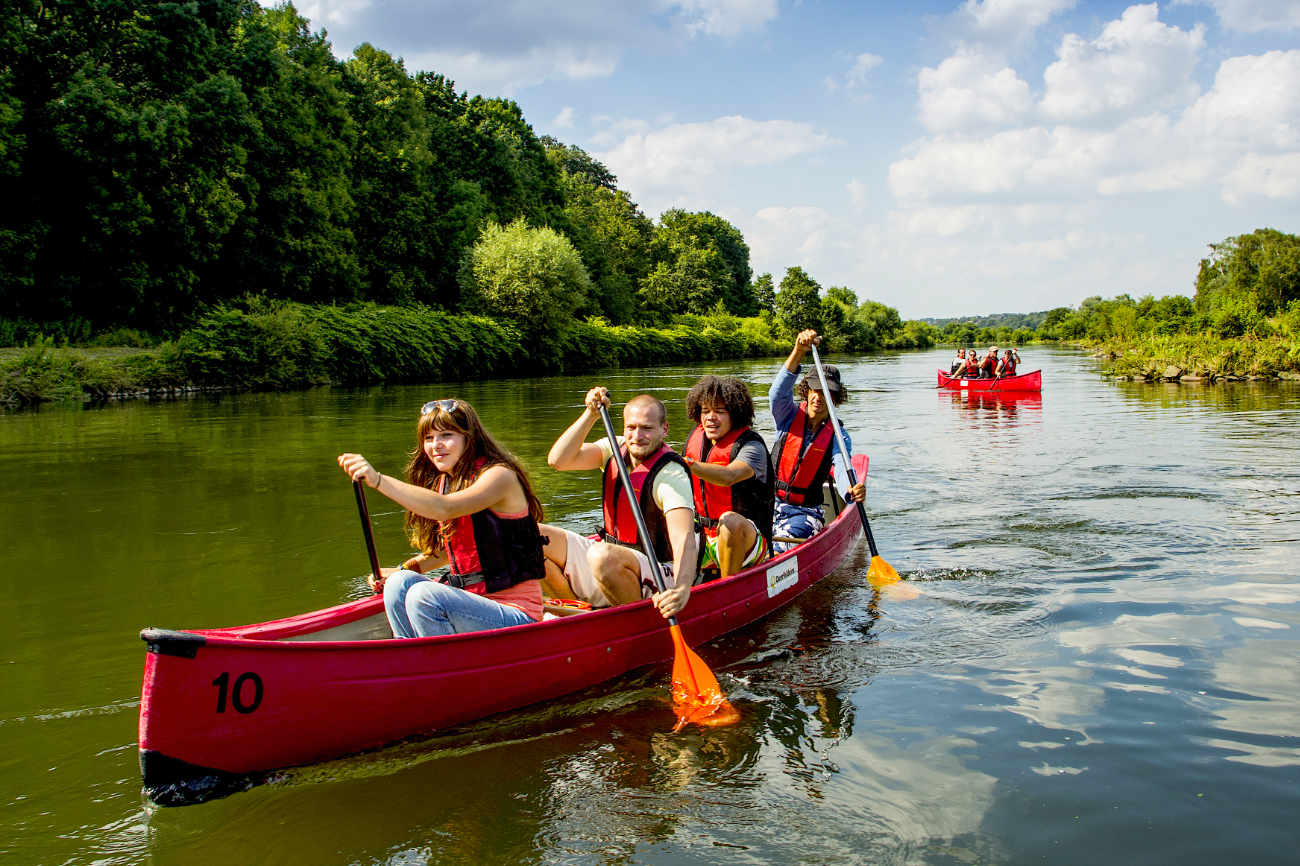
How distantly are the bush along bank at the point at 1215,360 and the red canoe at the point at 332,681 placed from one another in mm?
25608

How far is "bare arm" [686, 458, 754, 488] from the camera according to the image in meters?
5.44

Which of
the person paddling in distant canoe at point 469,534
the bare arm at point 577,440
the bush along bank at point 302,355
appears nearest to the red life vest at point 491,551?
the person paddling in distant canoe at point 469,534

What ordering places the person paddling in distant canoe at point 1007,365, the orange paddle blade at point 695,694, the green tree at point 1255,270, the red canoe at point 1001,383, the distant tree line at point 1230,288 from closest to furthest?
the orange paddle blade at point 695,694 < the red canoe at point 1001,383 < the person paddling in distant canoe at point 1007,365 < the distant tree line at point 1230,288 < the green tree at point 1255,270

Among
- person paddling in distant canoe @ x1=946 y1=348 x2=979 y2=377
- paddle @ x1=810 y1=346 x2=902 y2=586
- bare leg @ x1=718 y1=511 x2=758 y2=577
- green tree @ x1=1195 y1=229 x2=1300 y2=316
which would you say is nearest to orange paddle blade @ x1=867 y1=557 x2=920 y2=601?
paddle @ x1=810 y1=346 x2=902 y2=586

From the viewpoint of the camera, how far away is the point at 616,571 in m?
4.83

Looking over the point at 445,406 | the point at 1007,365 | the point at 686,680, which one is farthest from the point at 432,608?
the point at 1007,365

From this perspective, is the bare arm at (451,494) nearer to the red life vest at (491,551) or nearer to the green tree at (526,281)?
the red life vest at (491,551)

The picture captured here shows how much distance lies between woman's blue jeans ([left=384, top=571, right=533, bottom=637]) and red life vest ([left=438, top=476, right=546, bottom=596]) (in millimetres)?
94

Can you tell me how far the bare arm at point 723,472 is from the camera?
5.44 meters

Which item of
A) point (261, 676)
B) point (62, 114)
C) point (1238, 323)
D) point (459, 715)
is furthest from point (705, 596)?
point (1238, 323)

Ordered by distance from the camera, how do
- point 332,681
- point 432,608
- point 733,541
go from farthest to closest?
point 733,541 → point 432,608 → point 332,681

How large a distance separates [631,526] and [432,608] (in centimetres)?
142

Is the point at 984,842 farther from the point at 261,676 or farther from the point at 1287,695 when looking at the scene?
the point at 261,676

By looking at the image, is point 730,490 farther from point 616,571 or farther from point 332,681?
point 332,681
